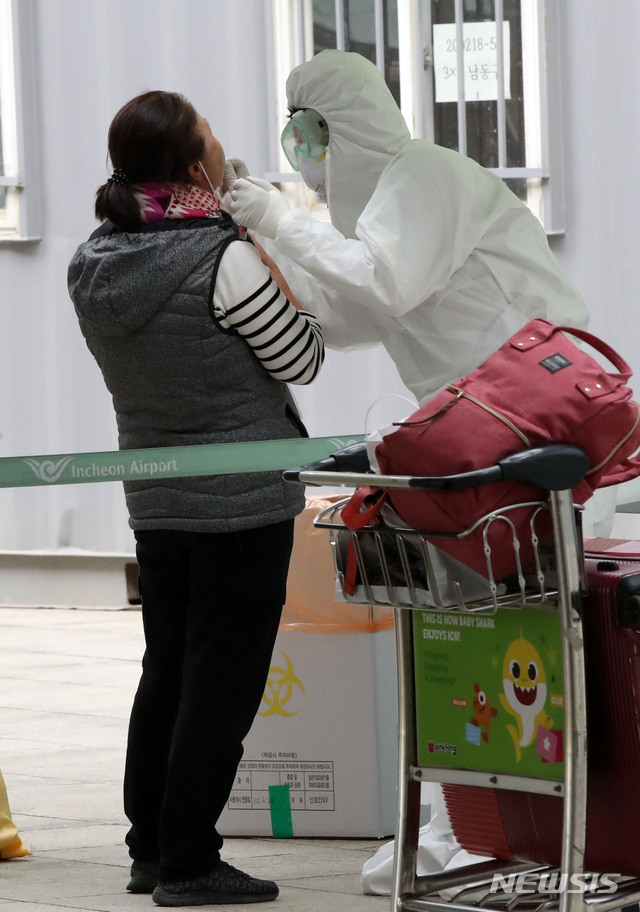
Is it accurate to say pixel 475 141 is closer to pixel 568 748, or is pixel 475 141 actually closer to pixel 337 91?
pixel 337 91

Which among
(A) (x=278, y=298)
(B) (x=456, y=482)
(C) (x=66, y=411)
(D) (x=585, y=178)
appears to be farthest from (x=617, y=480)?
(C) (x=66, y=411)

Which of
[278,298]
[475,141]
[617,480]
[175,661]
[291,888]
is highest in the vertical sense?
[475,141]

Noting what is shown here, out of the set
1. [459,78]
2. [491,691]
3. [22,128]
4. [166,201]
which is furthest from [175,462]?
[22,128]

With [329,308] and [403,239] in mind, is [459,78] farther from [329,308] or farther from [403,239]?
[403,239]

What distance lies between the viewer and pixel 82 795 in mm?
4008

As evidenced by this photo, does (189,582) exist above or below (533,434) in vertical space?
below

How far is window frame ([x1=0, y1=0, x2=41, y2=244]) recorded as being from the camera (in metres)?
7.20

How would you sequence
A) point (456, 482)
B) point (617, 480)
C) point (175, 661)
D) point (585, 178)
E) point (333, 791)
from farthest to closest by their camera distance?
point (585, 178) → point (333, 791) → point (175, 661) → point (617, 480) → point (456, 482)

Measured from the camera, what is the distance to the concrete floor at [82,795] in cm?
300

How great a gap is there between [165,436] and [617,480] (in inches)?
37.8

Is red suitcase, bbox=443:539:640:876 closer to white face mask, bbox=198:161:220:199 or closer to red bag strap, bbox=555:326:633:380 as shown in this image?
red bag strap, bbox=555:326:633:380

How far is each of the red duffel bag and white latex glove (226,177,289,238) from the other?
885 millimetres

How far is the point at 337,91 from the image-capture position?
9.73 feet

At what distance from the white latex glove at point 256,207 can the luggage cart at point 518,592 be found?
2.53 feet
